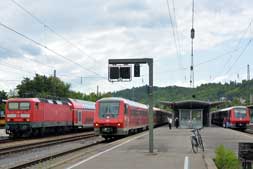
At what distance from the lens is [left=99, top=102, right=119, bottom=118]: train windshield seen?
1259 inches

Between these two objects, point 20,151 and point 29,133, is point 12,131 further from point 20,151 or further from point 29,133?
point 20,151

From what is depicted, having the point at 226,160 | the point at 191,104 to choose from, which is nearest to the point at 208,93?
the point at 191,104

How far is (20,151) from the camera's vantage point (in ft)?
73.1

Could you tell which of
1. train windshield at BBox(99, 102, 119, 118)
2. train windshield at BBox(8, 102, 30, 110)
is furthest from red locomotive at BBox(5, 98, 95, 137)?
train windshield at BBox(99, 102, 119, 118)

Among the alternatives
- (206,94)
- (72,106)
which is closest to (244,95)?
(206,94)

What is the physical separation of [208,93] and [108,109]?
258ft

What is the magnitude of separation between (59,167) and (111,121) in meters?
17.4

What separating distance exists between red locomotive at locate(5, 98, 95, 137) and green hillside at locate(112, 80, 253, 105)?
52405 millimetres

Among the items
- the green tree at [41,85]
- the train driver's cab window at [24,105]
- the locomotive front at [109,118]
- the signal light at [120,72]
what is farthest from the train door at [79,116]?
the green tree at [41,85]

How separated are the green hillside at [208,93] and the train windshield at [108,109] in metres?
60.9

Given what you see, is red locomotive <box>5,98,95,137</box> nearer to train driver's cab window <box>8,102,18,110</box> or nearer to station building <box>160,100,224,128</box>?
train driver's cab window <box>8,102,18,110</box>

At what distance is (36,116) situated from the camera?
34125 millimetres

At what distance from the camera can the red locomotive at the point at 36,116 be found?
110 feet

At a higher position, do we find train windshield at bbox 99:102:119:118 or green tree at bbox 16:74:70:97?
green tree at bbox 16:74:70:97
